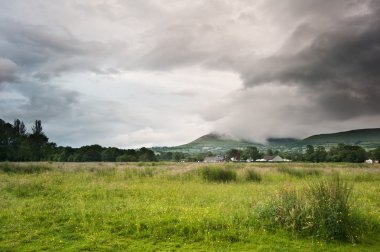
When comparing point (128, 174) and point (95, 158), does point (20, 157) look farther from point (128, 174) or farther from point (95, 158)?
point (128, 174)

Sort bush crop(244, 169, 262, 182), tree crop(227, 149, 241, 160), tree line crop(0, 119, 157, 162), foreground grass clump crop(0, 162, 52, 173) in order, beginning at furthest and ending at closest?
tree crop(227, 149, 241, 160) → tree line crop(0, 119, 157, 162) → foreground grass clump crop(0, 162, 52, 173) → bush crop(244, 169, 262, 182)

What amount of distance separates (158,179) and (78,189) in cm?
879

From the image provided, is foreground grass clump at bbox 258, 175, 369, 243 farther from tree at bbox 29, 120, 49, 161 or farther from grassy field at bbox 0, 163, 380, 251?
tree at bbox 29, 120, 49, 161

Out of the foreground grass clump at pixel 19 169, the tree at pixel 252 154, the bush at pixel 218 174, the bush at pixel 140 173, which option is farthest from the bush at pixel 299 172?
the tree at pixel 252 154

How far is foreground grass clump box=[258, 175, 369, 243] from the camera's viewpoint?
465 inches

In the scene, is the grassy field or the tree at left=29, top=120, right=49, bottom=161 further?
the tree at left=29, top=120, right=49, bottom=161

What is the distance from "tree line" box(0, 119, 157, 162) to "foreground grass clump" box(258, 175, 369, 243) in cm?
8547

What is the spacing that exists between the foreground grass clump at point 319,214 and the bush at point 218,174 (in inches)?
652

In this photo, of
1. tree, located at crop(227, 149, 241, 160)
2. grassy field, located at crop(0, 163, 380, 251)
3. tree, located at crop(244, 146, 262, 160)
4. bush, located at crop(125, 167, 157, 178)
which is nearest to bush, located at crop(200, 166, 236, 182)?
bush, located at crop(125, 167, 157, 178)

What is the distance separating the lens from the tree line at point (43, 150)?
287ft

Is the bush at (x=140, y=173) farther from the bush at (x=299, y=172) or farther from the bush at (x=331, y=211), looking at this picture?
the bush at (x=331, y=211)

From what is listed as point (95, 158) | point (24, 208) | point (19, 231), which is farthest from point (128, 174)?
point (95, 158)

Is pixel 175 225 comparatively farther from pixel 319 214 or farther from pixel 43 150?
pixel 43 150

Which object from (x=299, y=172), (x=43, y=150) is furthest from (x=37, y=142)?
(x=299, y=172)
